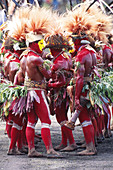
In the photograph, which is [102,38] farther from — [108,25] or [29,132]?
[29,132]

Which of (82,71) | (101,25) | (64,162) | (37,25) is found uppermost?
(101,25)

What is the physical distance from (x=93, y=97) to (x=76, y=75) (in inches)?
17.7

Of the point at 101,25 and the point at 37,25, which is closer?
the point at 37,25

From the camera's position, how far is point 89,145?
219 inches

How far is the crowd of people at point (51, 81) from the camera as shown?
5.40m

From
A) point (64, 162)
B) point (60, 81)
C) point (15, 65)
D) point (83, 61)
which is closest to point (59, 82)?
point (60, 81)

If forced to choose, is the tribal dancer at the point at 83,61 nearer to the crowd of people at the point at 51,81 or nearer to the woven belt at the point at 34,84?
the crowd of people at the point at 51,81

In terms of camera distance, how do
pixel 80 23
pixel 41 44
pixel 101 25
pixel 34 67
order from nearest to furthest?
pixel 34 67, pixel 41 44, pixel 80 23, pixel 101 25

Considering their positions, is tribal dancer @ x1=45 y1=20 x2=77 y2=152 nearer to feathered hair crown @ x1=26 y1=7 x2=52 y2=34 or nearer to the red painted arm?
the red painted arm

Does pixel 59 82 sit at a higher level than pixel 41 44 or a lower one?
lower

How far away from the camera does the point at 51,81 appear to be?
6.01 metres

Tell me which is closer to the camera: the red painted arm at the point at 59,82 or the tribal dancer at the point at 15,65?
the tribal dancer at the point at 15,65

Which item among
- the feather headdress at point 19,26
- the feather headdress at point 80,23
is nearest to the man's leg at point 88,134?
the feather headdress at point 80,23

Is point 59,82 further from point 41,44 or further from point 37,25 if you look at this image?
point 37,25
